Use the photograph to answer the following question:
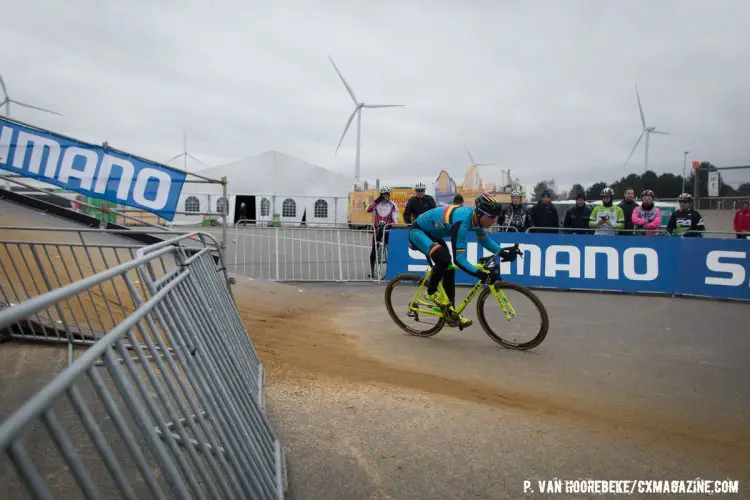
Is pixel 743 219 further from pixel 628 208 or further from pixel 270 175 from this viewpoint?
pixel 270 175

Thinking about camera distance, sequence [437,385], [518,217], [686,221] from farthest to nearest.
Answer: [518,217] < [686,221] < [437,385]

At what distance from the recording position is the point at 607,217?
10914 millimetres

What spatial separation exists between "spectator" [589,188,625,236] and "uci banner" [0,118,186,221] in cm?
915

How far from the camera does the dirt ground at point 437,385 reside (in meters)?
3.51

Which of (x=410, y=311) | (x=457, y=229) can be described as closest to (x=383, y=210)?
(x=410, y=311)

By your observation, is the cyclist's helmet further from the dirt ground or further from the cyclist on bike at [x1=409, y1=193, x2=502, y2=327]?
the dirt ground

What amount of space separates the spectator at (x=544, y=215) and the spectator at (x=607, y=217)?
85 cm

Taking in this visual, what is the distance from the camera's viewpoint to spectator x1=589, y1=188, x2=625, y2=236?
35.5ft

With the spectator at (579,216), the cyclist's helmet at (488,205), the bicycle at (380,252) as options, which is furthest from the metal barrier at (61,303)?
the spectator at (579,216)

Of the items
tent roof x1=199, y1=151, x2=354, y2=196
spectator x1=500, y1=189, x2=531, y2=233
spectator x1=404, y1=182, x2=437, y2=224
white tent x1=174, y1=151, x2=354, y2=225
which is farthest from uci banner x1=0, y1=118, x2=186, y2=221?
tent roof x1=199, y1=151, x2=354, y2=196

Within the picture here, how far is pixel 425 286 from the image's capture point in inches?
257

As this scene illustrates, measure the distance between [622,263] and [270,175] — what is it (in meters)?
30.2

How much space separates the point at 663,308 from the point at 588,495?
23.4ft

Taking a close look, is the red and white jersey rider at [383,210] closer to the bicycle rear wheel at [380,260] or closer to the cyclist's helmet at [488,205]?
the bicycle rear wheel at [380,260]
